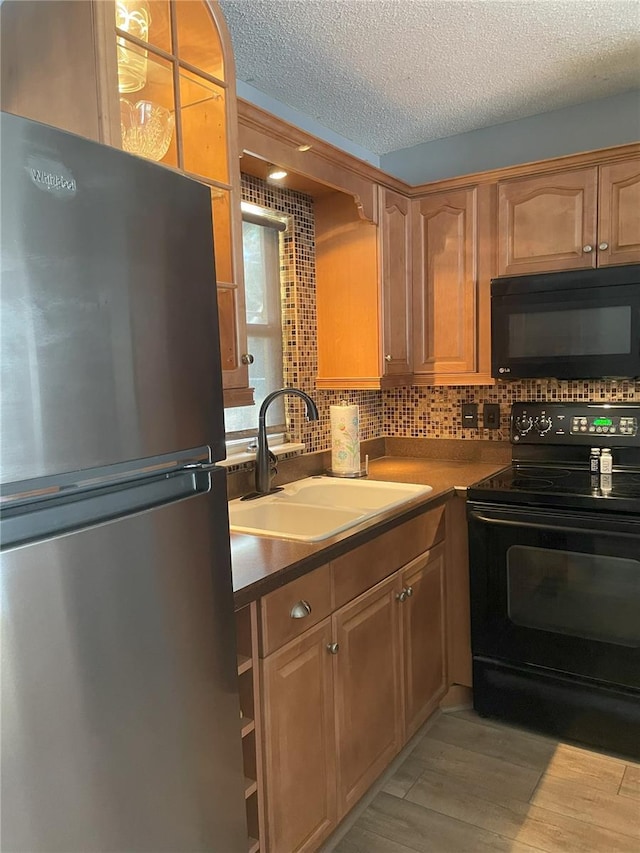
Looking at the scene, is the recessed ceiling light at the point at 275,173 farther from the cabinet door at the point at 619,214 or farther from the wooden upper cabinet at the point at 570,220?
the cabinet door at the point at 619,214

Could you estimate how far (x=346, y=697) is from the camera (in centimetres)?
180

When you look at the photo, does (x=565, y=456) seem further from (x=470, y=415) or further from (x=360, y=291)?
(x=360, y=291)

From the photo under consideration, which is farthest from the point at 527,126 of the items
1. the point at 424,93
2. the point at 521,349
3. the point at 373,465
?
the point at 373,465

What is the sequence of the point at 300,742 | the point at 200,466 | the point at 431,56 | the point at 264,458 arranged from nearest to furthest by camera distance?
the point at 200,466, the point at 300,742, the point at 431,56, the point at 264,458

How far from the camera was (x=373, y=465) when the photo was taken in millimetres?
2908

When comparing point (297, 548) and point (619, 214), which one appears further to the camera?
point (619, 214)

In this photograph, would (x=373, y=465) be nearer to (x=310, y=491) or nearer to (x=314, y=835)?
(x=310, y=491)

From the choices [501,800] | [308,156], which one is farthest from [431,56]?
[501,800]

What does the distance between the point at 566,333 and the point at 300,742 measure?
1.76 meters

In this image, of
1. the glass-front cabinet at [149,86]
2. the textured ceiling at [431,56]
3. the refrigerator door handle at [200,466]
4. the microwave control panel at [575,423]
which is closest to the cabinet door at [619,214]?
the textured ceiling at [431,56]

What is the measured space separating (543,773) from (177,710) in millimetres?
1636

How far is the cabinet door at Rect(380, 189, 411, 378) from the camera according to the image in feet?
8.48

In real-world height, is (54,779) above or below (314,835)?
above

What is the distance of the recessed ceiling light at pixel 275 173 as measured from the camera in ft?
7.01
